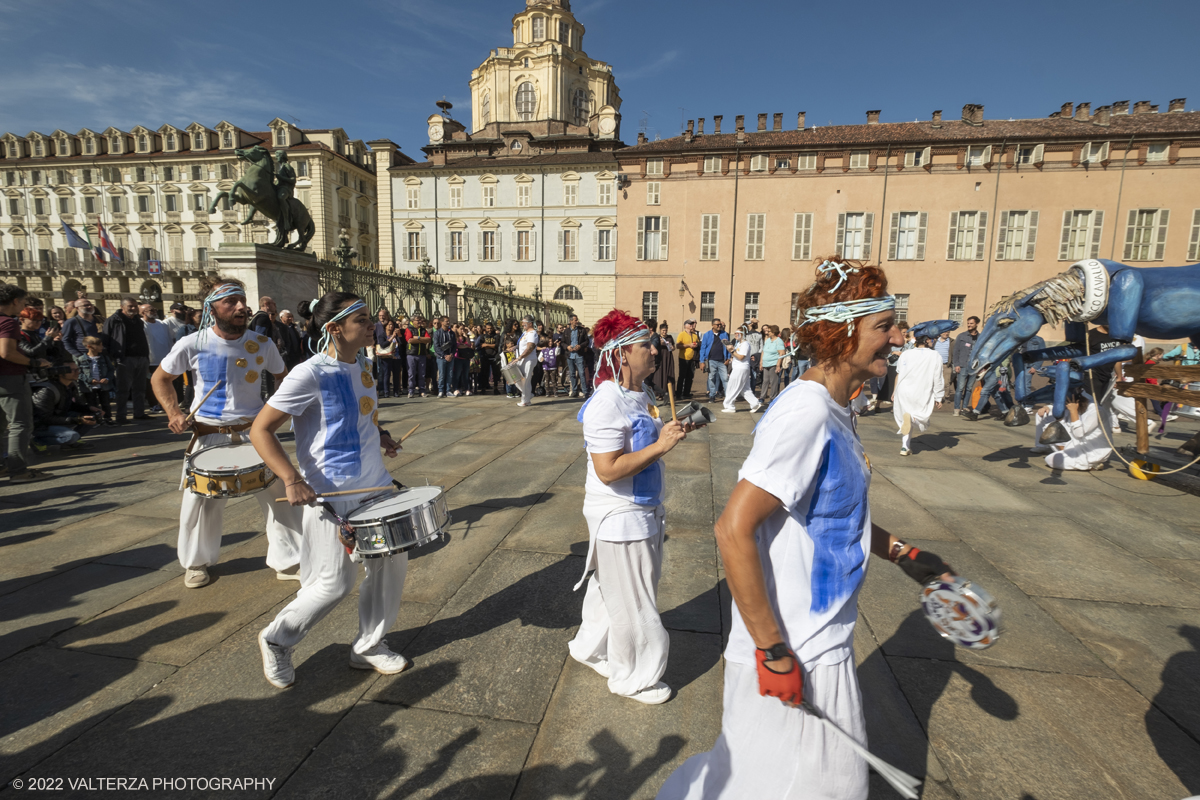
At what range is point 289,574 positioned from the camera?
378cm

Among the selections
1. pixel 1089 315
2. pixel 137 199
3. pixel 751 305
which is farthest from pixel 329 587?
pixel 137 199

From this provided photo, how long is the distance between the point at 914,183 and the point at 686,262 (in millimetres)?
12676

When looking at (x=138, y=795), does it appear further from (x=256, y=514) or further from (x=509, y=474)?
(x=509, y=474)

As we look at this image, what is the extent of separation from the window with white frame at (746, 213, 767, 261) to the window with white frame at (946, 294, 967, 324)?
414 inches

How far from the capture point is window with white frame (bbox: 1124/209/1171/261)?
1092 inches

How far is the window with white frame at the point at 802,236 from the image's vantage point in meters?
30.6

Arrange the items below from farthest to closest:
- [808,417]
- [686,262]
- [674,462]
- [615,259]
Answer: [615,259] → [686,262] → [674,462] → [808,417]

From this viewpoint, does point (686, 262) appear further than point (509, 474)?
Yes

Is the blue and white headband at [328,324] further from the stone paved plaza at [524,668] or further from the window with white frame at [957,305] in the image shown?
the window with white frame at [957,305]

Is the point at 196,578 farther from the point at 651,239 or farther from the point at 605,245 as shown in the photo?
the point at 605,245

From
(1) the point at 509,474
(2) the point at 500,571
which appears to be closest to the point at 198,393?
(2) the point at 500,571

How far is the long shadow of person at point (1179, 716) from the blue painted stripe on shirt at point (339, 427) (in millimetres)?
3721

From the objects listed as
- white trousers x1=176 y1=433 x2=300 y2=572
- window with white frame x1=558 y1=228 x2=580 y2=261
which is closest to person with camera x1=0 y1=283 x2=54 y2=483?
white trousers x1=176 y1=433 x2=300 y2=572

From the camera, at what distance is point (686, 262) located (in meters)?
32.4
